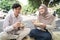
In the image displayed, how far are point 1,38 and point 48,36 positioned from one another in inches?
33.0

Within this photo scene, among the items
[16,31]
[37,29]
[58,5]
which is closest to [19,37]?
[16,31]

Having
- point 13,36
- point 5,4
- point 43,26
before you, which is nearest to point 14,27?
point 13,36

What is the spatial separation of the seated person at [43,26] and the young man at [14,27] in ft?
0.61

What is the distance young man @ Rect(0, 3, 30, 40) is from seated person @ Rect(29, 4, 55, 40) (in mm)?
187

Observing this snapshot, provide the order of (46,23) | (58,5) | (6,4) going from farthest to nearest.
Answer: (6,4)
(58,5)
(46,23)

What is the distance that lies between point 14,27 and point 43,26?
0.53 metres

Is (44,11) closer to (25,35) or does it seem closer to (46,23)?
(46,23)

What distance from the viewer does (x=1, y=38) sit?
3.60m

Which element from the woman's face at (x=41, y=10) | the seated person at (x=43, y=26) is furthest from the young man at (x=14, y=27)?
the woman's face at (x=41, y=10)

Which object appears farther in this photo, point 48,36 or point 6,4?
point 6,4

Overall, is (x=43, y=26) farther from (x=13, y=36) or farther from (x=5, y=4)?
(x=5, y=4)

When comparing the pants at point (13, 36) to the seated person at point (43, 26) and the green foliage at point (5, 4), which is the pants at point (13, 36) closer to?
the seated person at point (43, 26)

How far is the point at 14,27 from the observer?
3.48 m

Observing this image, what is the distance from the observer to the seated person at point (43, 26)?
3.67 meters
